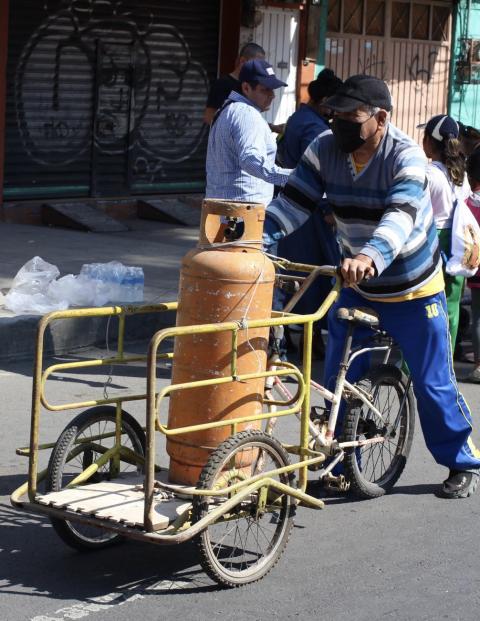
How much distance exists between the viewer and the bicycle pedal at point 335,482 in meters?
5.30

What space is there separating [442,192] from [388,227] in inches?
95.8

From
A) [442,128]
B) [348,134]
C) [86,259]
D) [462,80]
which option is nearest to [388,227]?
[348,134]

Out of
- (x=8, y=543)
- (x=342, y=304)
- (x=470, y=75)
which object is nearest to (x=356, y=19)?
(x=470, y=75)

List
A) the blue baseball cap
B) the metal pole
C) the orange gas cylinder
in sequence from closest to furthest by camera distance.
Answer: the orange gas cylinder
the blue baseball cap
the metal pole

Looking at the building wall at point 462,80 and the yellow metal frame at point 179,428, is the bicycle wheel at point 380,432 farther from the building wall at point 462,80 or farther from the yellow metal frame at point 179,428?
the building wall at point 462,80

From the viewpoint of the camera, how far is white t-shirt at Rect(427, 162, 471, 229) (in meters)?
7.14

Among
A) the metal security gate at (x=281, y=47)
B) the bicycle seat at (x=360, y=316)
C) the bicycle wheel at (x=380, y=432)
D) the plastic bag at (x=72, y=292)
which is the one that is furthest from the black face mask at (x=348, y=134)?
the metal security gate at (x=281, y=47)

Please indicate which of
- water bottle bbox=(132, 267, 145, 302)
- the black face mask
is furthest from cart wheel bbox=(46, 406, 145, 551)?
water bottle bbox=(132, 267, 145, 302)

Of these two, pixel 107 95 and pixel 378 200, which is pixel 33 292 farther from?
pixel 107 95

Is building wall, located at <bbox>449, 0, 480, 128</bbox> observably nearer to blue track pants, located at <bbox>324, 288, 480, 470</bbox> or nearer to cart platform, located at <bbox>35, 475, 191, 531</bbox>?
blue track pants, located at <bbox>324, 288, 480, 470</bbox>

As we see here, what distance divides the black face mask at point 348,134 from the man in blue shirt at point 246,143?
6.42 ft

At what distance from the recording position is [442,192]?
7172 mm

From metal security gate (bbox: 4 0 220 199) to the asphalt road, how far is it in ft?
24.9

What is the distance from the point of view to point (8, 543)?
4.80 meters
